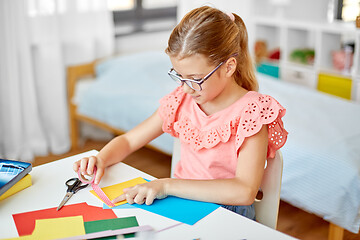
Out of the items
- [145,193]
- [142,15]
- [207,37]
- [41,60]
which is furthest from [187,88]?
[142,15]

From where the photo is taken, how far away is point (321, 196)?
2.02 meters

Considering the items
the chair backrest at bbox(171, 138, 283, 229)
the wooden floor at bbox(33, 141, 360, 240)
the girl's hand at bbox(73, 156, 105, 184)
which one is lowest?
the wooden floor at bbox(33, 141, 360, 240)

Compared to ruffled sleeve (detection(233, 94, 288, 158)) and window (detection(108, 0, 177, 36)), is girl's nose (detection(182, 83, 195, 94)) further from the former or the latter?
window (detection(108, 0, 177, 36))

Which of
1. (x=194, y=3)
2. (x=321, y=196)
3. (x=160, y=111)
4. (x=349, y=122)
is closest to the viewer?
(x=160, y=111)

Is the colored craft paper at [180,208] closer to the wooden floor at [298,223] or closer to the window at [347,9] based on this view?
the wooden floor at [298,223]

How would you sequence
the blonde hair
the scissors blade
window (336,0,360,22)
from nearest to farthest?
the scissors blade → the blonde hair → window (336,0,360,22)

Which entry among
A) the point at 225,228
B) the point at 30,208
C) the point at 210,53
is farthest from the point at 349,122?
the point at 30,208

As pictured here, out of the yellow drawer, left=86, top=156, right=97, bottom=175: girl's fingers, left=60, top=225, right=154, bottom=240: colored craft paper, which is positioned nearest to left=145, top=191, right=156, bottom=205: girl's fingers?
A: left=60, top=225, right=154, bottom=240: colored craft paper

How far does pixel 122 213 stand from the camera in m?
1.15

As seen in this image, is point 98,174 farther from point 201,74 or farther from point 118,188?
point 201,74

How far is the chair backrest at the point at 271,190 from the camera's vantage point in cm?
134

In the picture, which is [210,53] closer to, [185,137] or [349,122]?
[185,137]

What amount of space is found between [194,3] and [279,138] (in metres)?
2.46

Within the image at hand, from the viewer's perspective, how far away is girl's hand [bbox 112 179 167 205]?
1184 mm
